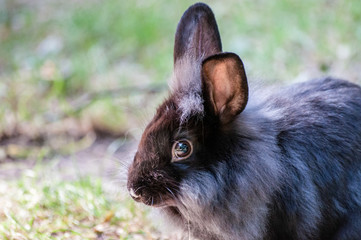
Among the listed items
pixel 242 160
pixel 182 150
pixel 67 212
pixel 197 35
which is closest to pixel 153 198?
pixel 182 150

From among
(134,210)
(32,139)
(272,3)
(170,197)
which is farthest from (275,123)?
(272,3)

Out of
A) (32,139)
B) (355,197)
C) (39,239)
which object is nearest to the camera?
(355,197)

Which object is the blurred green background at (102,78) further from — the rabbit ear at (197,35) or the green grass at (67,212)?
the rabbit ear at (197,35)

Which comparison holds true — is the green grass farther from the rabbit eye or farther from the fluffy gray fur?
the rabbit eye

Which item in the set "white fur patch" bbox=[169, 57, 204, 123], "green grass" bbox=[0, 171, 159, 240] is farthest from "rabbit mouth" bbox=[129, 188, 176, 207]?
"green grass" bbox=[0, 171, 159, 240]

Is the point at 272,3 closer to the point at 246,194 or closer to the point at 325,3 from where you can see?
the point at 325,3

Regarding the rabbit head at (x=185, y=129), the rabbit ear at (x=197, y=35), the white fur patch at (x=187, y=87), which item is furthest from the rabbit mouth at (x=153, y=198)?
the rabbit ear at (x=197, y=35)

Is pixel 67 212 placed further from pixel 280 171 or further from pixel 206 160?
pixel 280 171
